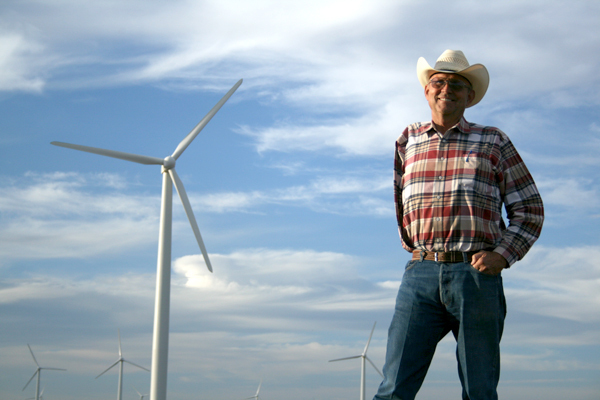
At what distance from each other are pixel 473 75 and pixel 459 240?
175cm

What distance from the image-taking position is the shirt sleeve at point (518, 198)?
5660 millimetres

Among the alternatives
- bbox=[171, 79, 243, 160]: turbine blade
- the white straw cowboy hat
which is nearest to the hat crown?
the white straw cowboy hat

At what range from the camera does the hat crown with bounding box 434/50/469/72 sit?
6.05 m

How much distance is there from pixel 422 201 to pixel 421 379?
65.8 inches

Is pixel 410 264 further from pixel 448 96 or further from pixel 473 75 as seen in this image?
pixel 473 75

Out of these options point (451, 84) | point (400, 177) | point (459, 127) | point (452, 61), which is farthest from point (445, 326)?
point (452, 61)

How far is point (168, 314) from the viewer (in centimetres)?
1998

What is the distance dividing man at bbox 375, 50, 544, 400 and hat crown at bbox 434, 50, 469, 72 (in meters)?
0.03

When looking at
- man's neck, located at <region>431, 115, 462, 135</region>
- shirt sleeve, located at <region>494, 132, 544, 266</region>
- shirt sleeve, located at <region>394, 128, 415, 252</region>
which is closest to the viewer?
shirt sleeve, located at <region>494, 132, 544, 266</region>

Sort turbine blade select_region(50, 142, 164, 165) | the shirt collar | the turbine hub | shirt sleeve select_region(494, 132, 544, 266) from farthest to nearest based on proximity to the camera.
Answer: the turbine hub → turbine blade select_region(50, 142, 164, 165) → the shirt collar → shirt sleeve select_region(494, 132, 544, 266)

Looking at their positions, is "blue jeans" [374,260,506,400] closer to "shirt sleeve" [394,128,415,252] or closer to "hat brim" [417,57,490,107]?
"shirt sleeve" [394,128,415,252]

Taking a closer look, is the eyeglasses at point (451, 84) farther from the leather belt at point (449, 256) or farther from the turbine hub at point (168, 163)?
the turbine hub at point (168, 163)

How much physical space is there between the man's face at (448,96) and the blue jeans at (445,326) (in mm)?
1528

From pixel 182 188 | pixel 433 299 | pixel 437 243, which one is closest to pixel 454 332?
pixel 433 299
